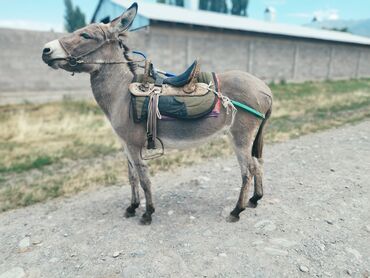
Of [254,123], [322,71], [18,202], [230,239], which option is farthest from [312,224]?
[322,71]

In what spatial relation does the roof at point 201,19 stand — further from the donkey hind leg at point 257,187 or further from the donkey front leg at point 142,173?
the donkey front leg at point 142,173

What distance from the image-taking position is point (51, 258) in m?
3.56

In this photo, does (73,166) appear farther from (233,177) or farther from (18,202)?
(233,177)

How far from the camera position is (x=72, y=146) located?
8.32m

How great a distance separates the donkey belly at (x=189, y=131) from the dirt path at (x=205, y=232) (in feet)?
3.83

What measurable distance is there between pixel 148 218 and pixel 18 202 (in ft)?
8.40

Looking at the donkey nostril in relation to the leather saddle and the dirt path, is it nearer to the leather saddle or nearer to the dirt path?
the leather saddle

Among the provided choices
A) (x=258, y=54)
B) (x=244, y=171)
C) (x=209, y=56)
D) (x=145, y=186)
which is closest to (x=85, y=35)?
(x=145, y=186)

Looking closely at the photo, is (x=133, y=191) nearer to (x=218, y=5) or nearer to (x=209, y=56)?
(x=209, y=56)

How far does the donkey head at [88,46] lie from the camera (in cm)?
360

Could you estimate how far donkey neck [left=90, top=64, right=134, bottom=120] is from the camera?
13.1ft

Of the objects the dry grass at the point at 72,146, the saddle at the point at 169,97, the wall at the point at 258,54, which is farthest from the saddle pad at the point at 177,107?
the wall at the point at 258,54

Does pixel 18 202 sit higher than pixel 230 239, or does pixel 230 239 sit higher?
pixel 230 239

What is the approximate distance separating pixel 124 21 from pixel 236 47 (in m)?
17.8
